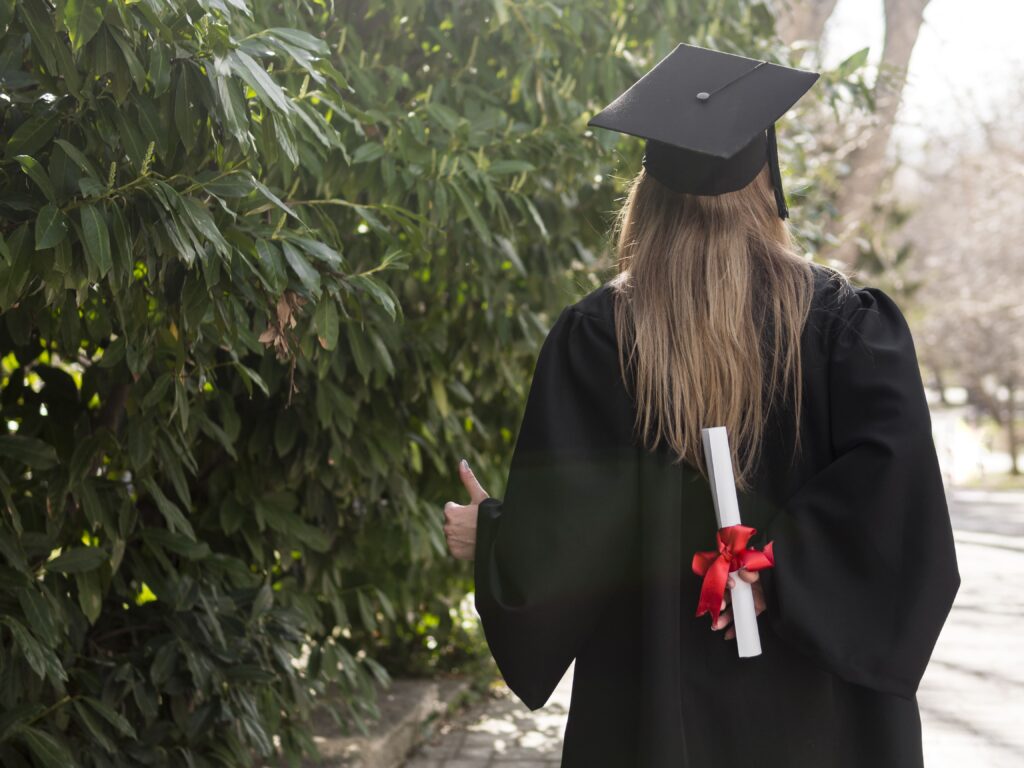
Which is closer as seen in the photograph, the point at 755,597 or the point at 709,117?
the point at 755,597

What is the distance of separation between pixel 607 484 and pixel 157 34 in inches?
43.1

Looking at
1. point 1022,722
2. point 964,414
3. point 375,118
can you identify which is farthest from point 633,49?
point 964,414

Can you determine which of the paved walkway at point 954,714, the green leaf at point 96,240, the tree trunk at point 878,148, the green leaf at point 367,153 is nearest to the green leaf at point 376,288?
the green leaf at point 367,153

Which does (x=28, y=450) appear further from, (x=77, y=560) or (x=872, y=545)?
(x=872, y=545)

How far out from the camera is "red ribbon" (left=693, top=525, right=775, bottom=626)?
195 centimetres

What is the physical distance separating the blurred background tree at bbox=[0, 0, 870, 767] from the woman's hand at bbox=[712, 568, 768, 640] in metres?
1.00

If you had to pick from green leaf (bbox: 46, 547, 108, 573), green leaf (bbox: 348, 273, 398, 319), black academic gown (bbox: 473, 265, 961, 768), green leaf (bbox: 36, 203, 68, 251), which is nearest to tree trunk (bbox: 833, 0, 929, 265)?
green leaf (bbox: 348, 273, 398, 319)

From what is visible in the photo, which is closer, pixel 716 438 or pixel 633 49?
pixel 716 438

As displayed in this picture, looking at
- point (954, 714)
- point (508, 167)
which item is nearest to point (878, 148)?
point (954, 714)

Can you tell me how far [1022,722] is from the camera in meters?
5.48

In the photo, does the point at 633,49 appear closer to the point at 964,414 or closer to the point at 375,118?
the point at 375,118

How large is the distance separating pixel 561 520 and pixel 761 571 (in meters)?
0.34

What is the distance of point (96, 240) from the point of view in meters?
2.03

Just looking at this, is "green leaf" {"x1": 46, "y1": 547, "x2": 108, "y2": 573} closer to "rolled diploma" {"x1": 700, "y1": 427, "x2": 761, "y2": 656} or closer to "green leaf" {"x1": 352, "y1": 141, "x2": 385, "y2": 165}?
"green leaf" {"x1": 352, "y1": 141, "x2": 385, "y2": 165}
